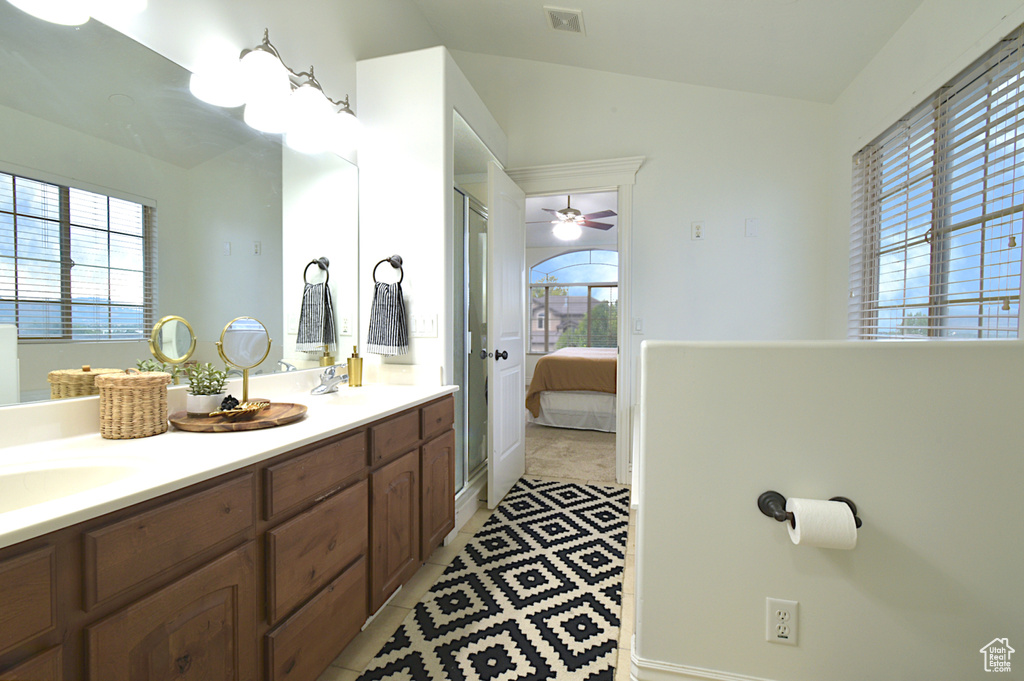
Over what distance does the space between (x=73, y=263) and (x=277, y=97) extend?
100 cm

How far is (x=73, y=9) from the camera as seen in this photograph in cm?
117

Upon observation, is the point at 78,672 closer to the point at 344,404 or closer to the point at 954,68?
the point at 344,404

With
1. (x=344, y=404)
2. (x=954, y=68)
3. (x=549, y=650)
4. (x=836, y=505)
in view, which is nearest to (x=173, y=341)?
(x=344, y=404)

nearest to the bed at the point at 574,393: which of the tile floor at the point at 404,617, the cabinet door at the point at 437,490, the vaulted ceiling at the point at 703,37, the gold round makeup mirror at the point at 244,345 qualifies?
the tile floor at the point at 404,617

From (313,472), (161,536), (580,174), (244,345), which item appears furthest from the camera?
(580,174)

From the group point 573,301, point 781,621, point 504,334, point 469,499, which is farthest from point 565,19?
point 573,301

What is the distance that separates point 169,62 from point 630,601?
2530 mm

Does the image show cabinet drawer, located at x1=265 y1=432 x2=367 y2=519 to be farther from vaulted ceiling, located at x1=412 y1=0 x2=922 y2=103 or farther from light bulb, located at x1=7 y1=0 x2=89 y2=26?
vaulted ceiling, located at x1=412 y1=0 x2=922 y2=103

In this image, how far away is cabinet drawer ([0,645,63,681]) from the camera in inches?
25.6

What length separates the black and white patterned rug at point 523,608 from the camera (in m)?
1.50

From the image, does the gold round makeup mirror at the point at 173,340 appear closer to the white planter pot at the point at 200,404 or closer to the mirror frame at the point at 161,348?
the mirror frame at the point at 161,348

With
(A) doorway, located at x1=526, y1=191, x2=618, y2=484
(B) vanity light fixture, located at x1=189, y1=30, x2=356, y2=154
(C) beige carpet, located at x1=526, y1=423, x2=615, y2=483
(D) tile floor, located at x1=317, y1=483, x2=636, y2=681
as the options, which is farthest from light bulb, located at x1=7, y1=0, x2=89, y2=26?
(C) beige carpet, located at x1=526, y1=423, x2=615, y2=483

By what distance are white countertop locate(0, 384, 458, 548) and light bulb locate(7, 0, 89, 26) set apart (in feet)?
3.41

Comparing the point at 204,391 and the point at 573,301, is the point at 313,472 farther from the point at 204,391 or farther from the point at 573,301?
the point at 573,301
